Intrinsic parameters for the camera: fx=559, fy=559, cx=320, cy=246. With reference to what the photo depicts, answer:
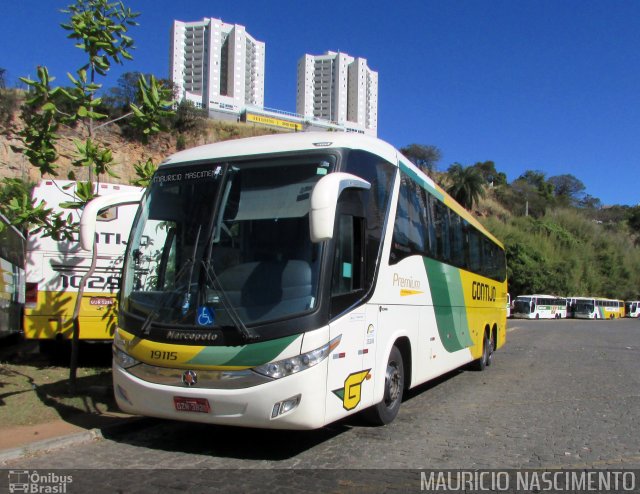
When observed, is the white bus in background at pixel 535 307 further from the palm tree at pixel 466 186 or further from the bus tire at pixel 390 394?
the bus tire at pixel 390 394

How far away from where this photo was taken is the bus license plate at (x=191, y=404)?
5.30 metres

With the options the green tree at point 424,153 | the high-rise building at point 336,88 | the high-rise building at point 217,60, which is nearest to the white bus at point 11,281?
the green tree at point 424,153

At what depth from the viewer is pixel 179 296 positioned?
5.60m

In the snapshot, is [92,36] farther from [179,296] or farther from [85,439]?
[85,439]

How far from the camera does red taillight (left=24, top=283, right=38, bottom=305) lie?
9516 mm

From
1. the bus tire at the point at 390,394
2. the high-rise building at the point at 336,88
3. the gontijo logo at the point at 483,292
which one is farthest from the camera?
the high-rise building at the point at 336,88

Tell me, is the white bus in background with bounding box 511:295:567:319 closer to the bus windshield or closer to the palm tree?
the palm tree

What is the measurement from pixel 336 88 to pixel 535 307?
87.5 m

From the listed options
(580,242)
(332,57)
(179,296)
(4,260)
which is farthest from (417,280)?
(332,57)

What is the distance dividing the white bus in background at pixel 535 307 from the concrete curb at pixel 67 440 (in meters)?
52.7

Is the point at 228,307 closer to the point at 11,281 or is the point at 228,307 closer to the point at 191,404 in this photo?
the point at 191,404

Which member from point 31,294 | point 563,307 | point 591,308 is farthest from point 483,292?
point 591,308

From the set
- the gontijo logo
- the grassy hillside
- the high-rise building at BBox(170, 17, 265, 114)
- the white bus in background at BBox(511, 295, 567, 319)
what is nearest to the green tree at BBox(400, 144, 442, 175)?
the grassy hillside

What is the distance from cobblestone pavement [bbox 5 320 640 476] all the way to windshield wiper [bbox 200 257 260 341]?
1.29 metres
